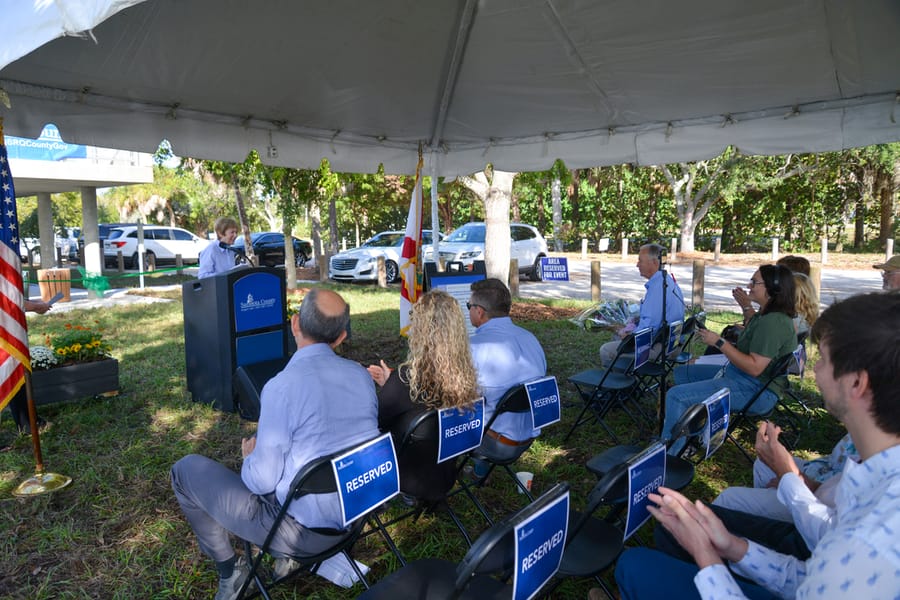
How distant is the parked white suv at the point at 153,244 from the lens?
2200 cm

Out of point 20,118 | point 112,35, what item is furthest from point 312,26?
point 20,118

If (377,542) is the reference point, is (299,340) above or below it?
above

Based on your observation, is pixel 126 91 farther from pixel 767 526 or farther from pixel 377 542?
pixel 767 526

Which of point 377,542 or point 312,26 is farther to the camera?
point 312,26

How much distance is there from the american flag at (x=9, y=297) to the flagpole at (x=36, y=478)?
105 mm

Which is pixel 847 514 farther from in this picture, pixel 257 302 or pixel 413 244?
pixel 413 244

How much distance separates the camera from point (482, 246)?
14750 millimetres

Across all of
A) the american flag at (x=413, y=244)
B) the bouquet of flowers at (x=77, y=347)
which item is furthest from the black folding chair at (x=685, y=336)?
the bouquet of flowers at (x=77, y=347)

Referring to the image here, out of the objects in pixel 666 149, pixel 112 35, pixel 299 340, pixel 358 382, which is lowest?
pixel 358 382

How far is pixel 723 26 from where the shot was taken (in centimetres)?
363

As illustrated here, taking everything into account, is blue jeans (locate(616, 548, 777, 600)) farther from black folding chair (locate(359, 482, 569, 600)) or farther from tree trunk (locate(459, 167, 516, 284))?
tree trunk (locate(459, 167, 516, 284))

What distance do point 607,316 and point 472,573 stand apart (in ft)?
25.3

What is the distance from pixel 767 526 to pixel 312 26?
Result: 12.7 feet

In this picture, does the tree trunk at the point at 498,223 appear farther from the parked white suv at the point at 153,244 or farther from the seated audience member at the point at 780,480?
the parked white suv at the point at 153,244
